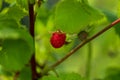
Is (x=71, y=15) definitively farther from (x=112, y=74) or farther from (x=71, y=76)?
(x=112, y=74)

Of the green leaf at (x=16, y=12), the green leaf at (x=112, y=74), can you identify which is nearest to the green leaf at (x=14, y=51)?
the green leaf at (x=16, y=12)

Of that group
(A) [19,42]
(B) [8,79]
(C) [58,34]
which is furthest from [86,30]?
(B) [8,79]

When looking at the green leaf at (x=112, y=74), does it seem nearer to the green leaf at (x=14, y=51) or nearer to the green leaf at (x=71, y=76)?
the green leaf at (x=71, y=76)

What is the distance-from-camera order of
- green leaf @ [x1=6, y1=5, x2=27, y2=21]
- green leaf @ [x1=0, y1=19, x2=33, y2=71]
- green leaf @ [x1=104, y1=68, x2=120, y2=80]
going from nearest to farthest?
green leaf @ [x1=0, y1=19, x2=33, y2=71] → green leaf @ [x1=6, y1=5, x2=27, y2=21] → green leaf @ [x1=104, y1=68, x2=120, y2=80]

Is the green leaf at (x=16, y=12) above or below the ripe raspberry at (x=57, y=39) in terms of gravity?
above

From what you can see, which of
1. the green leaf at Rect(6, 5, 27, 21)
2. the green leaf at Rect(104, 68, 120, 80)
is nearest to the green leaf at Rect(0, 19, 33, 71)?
the green leaf at Rect(6, 5, 27, 21)

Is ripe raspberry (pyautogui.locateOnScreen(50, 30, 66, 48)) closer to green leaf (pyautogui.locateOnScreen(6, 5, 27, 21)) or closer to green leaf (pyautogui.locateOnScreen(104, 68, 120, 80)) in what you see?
green leaf (pyautogui.locateOnScreen(6, 5, 27, 21))

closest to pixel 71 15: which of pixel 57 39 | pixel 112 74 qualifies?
pixel 57 39

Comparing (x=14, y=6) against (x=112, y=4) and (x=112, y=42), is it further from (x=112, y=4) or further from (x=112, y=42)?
(x=112, y=4)

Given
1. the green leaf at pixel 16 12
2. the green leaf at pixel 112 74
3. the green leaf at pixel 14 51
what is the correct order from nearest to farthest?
the green leaf at pixel 14 51 → the green leaf at pixel 16 12 → the green leaf at pixel 112 74
